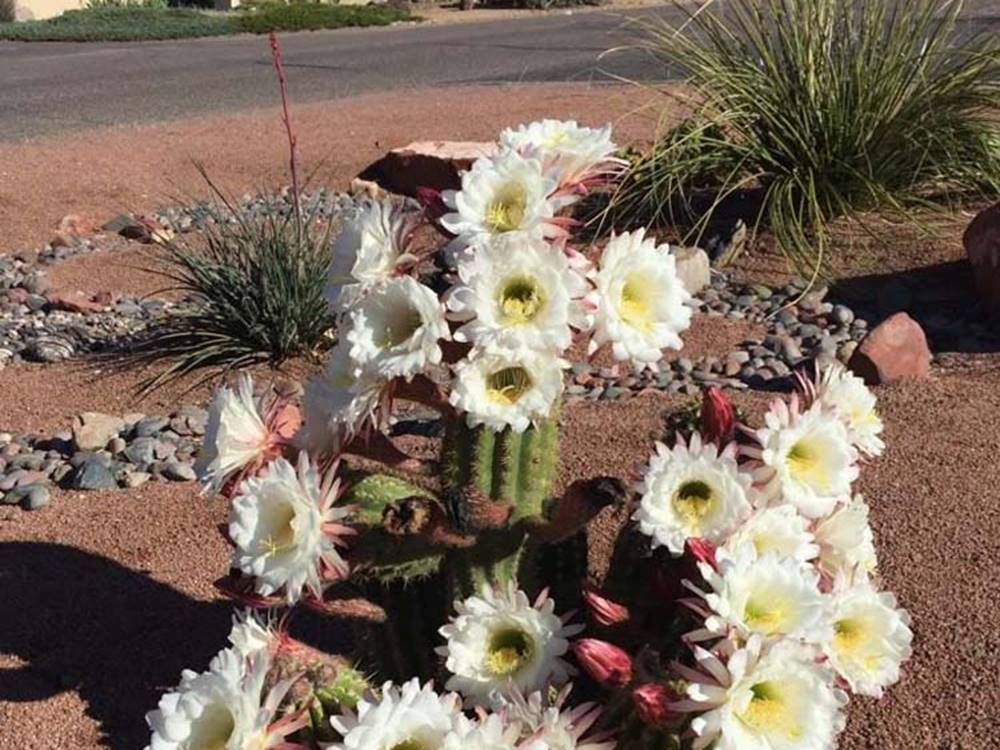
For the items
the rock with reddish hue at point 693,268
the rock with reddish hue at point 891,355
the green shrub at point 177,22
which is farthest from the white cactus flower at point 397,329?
the green shrub at point 177,22

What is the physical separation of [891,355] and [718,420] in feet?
10.3

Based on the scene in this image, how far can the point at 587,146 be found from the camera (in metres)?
2.31

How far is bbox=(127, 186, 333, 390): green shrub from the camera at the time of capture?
5945 mm

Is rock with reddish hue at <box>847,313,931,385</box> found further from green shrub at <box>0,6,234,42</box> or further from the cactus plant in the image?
green shrub at <box>0,6,234,42</box>

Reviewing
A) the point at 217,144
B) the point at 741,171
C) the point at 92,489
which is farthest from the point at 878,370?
the point at 217,144

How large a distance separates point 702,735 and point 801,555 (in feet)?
1.32

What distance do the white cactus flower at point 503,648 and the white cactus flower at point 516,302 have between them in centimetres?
43

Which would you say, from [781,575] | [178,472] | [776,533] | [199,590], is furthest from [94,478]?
[781,575]

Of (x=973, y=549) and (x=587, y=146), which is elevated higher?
(x=587, y=146)

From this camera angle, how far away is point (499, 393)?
2.17m

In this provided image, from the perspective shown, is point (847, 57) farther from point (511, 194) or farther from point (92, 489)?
point (511, 194)

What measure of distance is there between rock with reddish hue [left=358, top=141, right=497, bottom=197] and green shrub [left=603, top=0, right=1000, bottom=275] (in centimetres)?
214

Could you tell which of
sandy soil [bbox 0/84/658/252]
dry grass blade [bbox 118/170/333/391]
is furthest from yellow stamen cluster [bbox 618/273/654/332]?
sandy soil [bbox 0/84/658/252]

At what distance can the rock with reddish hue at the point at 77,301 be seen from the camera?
284 inches
